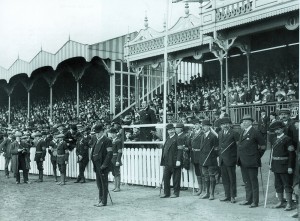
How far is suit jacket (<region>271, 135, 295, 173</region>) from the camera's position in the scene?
27.0ft

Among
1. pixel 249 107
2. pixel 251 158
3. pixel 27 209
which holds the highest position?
pixel 249 107

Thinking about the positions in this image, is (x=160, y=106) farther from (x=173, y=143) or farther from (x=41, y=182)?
(x=173, y=143)

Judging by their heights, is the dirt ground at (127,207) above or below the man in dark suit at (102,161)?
below

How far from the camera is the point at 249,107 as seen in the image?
16.2m

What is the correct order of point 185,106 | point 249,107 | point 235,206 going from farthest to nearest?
point 185,106
point 249,107
point 235,206

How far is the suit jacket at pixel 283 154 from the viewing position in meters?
8.22

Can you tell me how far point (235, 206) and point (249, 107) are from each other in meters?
7.94

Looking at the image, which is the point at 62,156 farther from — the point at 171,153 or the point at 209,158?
the point at 209,158

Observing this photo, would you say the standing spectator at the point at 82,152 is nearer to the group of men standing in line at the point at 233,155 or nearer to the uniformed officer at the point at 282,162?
the group of men standing in line at the point at 233,155

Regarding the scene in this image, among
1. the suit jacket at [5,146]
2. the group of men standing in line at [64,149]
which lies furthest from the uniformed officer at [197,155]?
the suit jacket at [5,146]

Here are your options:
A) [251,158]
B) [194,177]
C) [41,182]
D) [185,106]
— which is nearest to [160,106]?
[185,106]

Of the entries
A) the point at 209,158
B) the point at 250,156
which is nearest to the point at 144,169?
the point at 209,158

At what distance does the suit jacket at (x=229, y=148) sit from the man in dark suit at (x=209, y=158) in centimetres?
40

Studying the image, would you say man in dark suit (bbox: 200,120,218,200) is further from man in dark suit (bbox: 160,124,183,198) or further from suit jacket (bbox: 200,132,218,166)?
man in dark suit (bbox: 160,124,183,198)
